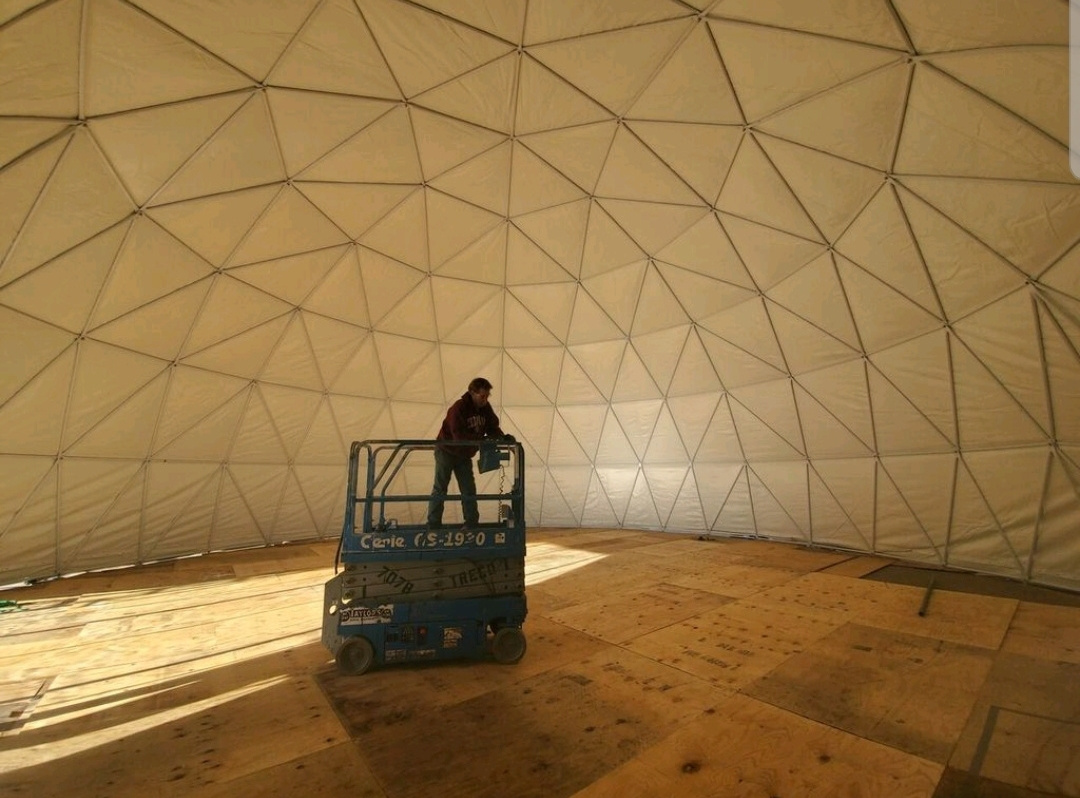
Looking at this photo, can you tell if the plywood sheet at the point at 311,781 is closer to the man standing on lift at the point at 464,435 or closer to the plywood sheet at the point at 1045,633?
the man standing on lift at the point at 464,435

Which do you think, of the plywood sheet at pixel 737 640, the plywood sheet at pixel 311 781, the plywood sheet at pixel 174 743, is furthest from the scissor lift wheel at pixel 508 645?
the plywood sheet at pixel 311 781

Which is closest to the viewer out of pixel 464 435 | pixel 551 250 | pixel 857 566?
pixel 464 435

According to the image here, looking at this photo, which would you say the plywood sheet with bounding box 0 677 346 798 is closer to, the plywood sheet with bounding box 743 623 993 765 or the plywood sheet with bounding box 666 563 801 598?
the plywood sheet with bounding box 743 623 993 765

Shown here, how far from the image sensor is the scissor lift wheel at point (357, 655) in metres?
5.95

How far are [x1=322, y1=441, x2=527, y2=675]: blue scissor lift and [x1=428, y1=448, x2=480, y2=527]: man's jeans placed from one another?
1.38 ft

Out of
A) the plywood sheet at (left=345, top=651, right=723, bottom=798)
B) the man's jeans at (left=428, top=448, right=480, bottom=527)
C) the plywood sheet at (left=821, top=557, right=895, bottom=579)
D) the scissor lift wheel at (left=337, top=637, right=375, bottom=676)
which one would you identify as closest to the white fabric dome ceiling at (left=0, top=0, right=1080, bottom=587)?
the plywood sheet at (left=821, top=557, right=895, bottom=579)

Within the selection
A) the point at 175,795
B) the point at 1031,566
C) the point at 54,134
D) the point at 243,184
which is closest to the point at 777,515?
the point at 1031,566

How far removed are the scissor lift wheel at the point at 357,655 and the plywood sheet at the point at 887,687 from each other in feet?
15.7

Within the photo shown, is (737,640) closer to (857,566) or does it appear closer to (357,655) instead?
(357,655)

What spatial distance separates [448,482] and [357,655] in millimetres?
2591

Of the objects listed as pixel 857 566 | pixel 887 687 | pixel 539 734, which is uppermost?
pixel 539 734

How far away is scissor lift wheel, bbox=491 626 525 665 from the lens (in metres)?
6.27

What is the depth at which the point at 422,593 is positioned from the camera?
624cm

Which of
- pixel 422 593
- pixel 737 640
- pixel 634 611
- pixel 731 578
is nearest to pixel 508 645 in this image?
pixel 422 593
